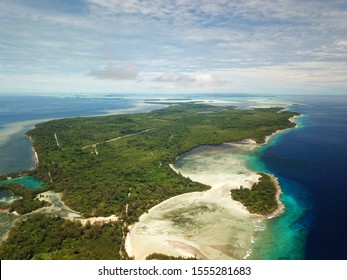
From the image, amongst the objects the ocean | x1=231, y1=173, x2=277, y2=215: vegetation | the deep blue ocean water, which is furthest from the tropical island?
the deep blue ocean water

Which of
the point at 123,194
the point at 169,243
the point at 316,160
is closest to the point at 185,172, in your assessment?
the point at 123,194

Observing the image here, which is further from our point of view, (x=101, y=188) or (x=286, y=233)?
(x=101, y=188)

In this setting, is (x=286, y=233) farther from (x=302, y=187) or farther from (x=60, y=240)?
(x=60, y=240)

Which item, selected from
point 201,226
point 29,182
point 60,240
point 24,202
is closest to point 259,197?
point 201,226

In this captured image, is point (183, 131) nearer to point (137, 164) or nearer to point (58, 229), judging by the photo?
point (137, 164)

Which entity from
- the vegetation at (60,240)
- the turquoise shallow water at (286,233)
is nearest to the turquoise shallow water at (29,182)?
the vegetation at (60,240)

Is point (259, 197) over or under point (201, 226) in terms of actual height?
over

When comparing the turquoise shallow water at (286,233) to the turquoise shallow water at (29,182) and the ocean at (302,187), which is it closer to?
the ocean at (302,187)

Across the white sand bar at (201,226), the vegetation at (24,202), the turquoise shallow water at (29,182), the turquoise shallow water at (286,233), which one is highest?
the vegetation at (24,202)
